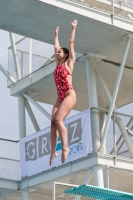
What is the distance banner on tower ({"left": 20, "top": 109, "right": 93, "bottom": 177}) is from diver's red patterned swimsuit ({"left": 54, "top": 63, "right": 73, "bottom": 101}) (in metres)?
12.5

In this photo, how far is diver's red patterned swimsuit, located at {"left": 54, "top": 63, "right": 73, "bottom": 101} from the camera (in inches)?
597

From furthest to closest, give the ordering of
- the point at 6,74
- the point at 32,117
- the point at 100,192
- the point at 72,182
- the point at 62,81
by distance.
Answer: the point at 32,117 < the point at 6,74 < the point at 72,182 < the point at 100,192 < the point at 62,81

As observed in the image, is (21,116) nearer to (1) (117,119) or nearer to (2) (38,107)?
(2) (38,107)

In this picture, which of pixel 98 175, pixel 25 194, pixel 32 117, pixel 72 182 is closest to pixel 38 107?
pixel 32 117

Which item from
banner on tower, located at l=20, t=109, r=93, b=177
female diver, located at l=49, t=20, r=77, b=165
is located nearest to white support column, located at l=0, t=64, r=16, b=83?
banner on tower, located at l=20, t=109, r=93, b=177

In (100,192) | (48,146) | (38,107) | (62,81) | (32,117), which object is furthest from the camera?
(32,117)

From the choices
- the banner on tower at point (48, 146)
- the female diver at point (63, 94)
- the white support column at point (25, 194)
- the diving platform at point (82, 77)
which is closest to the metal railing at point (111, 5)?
the diving platform at point (82, 77)

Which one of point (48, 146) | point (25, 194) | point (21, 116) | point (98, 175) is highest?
point (21, 116)

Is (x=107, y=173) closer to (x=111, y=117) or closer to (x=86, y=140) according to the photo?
(x=86, y=140)

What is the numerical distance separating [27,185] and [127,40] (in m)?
7.44

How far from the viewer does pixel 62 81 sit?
604 inches

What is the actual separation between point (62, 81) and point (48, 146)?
47.8 feet

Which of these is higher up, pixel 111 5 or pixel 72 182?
pixel 111 5

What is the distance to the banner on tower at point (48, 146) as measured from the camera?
2797 centimetres
